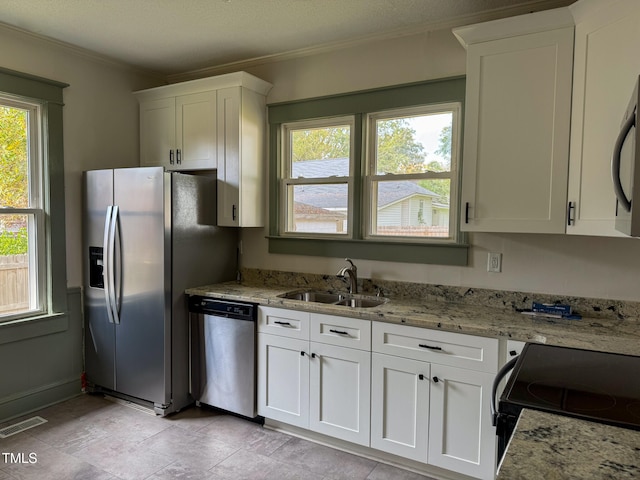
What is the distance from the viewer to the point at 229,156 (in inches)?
128

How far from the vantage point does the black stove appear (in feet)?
3.72

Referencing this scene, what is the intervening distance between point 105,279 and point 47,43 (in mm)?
1718

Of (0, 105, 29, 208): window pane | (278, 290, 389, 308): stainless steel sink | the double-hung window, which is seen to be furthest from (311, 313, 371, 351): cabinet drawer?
(0, 105, 29, 208): window pane

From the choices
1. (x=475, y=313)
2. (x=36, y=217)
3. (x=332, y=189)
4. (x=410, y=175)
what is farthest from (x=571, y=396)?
(x=36, y=217)

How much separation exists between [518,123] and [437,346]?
1208mm

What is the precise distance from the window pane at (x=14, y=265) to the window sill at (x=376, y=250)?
1.73m

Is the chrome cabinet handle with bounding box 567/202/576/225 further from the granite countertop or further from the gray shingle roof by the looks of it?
the gray shingle roof

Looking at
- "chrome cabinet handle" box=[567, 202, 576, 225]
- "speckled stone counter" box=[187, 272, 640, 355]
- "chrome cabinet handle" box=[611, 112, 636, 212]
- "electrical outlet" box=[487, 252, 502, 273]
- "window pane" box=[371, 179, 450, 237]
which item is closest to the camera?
"chrome cabinet handle" box=[611, 112, 636, 212]

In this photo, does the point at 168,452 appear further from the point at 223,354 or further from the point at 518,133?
the point at 518,133

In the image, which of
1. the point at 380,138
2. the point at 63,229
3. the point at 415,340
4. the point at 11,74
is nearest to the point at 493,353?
the point at 415,340

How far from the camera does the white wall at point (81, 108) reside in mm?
3051

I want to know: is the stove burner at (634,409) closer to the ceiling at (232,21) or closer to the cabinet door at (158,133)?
the ceiling at (232,21)

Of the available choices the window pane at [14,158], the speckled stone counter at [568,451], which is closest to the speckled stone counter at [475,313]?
the speckled stone counter at [568,451]

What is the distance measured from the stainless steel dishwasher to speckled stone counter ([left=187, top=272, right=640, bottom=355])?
100 millimetres
